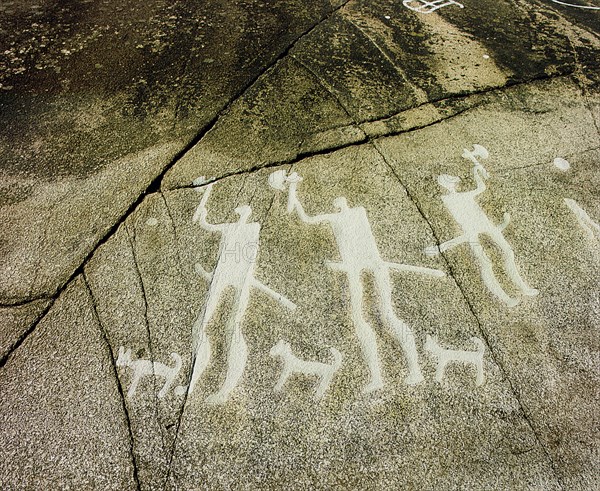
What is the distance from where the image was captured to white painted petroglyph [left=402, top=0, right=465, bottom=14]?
12.0 feet

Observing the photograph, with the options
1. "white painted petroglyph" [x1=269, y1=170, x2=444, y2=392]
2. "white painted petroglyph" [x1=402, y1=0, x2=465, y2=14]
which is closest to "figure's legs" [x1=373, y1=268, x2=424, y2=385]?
"white painted petroglyph" [x1=269, y1=170, x2=444, y2=392]

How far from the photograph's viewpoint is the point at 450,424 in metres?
1.65

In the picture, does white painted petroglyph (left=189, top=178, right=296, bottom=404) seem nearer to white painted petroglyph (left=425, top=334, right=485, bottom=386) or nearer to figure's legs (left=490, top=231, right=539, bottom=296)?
white painted petroglyph (left=425, top=334, right=485, bottom=386)

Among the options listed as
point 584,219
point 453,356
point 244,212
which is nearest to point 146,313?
point 244,212

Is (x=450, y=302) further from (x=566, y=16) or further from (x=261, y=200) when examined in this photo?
(x=566, y=16)

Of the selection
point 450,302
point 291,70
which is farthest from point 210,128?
point 450,302

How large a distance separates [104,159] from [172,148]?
1.21 feet

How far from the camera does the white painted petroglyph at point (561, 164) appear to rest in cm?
252

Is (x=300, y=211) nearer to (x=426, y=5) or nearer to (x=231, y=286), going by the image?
(x=231, y=286)

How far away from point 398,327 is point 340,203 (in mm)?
728

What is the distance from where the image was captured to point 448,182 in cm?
240

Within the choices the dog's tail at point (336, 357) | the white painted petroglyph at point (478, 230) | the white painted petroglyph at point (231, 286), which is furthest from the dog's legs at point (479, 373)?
the white painted petroglyph at point (231, 286)

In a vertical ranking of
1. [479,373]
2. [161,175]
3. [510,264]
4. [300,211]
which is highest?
[161,175]

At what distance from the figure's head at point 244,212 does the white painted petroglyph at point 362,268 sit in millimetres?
199
